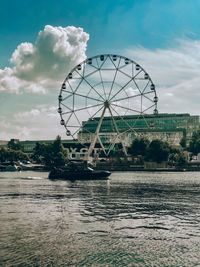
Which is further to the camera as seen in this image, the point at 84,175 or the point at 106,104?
the point at 106,104

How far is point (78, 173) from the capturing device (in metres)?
146

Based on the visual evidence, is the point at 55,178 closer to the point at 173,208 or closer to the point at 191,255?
the point at 173,208

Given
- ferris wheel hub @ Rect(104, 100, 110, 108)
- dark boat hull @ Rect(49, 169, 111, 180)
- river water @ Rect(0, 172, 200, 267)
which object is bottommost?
river water @ Rect(0, 172, 200, 267)

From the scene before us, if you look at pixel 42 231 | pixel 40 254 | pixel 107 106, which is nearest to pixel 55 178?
pixel 107 106

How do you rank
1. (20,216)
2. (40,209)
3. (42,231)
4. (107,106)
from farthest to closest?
1. (107,106)
2. (40,209)
3. (20,216)
4. (42,231)

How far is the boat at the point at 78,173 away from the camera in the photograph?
146 metres

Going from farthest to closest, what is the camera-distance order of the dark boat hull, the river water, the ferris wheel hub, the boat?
the ferris wheel hub → the boat → the dark boat hull → the river water

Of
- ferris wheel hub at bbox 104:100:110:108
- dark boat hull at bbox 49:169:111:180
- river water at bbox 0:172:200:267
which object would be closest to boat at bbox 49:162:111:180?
dark boat hull at bbox 49:169:111:180

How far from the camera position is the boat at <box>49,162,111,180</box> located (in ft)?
477

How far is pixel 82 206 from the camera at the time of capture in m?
67.9

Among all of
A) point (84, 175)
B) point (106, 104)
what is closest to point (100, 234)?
point (84, 175)

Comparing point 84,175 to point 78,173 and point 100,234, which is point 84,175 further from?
point 100,234

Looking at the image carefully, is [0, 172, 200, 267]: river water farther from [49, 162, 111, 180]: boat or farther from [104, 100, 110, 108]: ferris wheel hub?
[104, 100, 110, 108]: ferris wheel hub

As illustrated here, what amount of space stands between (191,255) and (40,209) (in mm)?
31645
